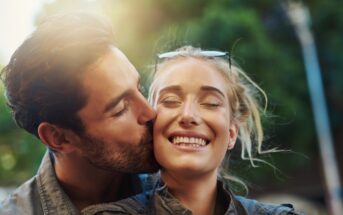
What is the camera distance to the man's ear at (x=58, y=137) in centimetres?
230

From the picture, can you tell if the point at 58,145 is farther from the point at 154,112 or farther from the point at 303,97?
the point at 303,97

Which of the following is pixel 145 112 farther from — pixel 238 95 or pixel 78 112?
pixel 238 95

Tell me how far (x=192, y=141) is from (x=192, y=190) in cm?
17

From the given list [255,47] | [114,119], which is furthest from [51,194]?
[255,47]

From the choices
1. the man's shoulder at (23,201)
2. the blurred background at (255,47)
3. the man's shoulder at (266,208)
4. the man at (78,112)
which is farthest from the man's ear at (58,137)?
the blurred background at (255,47)

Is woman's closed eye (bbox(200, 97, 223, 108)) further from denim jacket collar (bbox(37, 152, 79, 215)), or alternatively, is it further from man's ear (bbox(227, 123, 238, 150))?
denim jacket collar (bbox(37, 152, 79, 215))

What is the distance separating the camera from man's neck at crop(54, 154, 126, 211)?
2.29 m

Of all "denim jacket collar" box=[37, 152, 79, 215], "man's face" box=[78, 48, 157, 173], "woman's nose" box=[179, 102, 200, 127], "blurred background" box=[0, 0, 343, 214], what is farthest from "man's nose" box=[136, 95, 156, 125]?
"blurred background" box=[0, 0, 343, 214]

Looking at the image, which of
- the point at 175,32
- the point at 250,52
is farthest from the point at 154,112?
the point at 250,52

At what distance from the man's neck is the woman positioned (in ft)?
0.76

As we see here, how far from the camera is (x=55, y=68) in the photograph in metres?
2.20

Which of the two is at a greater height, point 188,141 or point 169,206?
point 188,141

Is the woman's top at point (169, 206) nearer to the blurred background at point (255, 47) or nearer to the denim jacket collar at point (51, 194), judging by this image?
the denim jacket collar at point (51, 194)

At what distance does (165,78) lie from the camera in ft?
7.26
